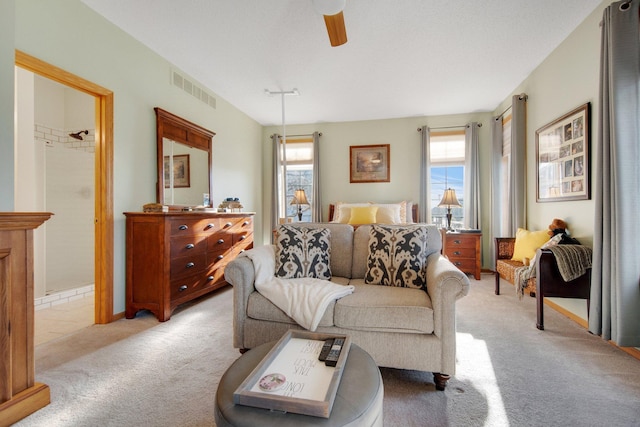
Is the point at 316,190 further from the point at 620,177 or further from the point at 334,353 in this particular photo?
the point at 334,353

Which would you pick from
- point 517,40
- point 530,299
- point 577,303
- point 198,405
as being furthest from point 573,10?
point 198,405

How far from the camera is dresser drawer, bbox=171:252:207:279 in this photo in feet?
9.12

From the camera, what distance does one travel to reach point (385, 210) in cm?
480

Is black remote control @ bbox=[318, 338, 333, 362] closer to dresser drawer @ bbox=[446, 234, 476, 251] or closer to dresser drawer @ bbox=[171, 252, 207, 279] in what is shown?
dresser drawer @ bbox=[171, 252, 207, 279]

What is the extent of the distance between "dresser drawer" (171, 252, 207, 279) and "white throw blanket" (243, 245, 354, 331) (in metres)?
1.11

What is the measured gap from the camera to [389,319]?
165cm

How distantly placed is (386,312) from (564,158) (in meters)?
2.66

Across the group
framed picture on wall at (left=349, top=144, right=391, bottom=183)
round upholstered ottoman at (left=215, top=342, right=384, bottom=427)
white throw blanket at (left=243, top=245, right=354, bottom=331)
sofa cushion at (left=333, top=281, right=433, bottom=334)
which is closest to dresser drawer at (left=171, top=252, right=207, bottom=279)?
white throw blanket at (left=243, top=245, right=354, bottom=331)

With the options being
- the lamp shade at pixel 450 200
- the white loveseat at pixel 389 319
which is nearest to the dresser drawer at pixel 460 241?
the lamp shade at pixel 450 200

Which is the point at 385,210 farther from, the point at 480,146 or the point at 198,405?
the point at 198,405

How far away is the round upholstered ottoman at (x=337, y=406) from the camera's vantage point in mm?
816

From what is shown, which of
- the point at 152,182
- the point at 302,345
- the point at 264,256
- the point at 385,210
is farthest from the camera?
the point at 385,210

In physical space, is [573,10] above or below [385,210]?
above

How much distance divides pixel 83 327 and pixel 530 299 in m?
4.46
